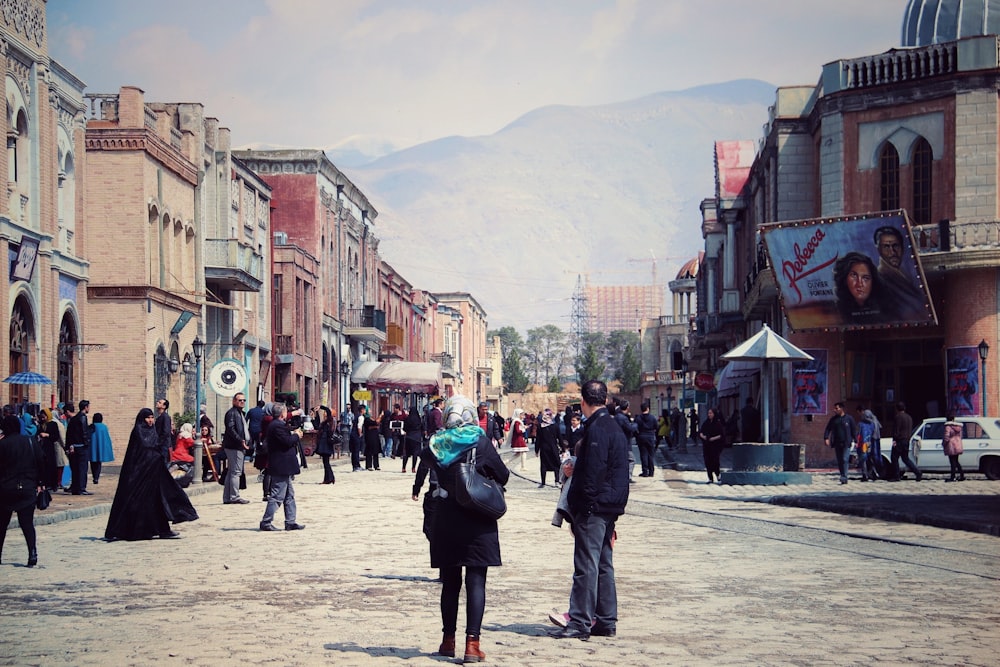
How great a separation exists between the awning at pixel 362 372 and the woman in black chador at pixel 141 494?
4739 centimetres

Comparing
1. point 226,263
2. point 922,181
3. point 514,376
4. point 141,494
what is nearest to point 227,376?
point 141,494

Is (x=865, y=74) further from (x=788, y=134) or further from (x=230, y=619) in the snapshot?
(x=230, y=619)

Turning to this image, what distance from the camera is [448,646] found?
8.67 m

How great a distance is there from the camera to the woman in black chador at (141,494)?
1662cm

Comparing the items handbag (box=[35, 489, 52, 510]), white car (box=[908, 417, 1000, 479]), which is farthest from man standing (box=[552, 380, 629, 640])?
white car (box=[908, 417, 1000, 479])

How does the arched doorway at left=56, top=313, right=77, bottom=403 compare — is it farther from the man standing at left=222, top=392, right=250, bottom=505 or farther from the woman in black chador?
the woman in black chador

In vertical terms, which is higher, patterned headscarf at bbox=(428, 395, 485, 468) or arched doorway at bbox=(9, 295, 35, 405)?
arched doorway at bbox=(9, 295, 35, 405)

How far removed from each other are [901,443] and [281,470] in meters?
15.9

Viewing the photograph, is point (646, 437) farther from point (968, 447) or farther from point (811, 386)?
point (968, 447)

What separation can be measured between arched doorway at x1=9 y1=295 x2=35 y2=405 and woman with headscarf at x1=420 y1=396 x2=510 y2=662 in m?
22.5

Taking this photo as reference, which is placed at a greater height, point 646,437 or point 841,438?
point 841,438

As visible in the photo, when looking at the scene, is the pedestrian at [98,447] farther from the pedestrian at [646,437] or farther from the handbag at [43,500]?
the pedestrian at [646,437]

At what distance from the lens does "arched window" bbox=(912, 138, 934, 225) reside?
34.1 m

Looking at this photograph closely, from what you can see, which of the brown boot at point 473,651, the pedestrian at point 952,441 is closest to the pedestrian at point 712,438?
the pedestrian at point 952,441
